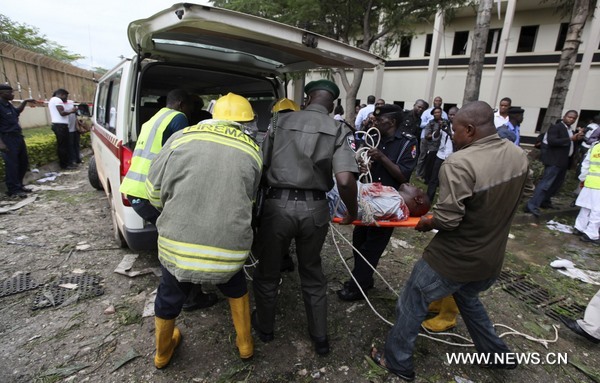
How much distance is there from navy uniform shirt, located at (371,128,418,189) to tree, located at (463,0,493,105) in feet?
16.6

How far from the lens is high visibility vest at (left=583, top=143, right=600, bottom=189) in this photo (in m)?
4.73

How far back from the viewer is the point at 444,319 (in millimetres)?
2688

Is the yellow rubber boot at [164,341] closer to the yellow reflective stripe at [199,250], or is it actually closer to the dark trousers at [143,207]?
the yellow reflective stripe at [199,250]

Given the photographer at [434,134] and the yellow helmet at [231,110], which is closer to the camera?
the yellow helmet at [231,110]

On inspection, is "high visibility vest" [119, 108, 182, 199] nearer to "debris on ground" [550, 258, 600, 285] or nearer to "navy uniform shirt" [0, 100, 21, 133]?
"navy uniform shirt" [0, 100, 21, 133]

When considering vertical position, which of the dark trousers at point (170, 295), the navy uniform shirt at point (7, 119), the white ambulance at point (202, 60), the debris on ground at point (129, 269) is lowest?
the debris on ground at point (129, 269)

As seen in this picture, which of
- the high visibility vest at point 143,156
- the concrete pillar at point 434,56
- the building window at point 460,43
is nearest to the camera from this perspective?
the high visibility vest at point 143,156

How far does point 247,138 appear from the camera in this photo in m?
1.97

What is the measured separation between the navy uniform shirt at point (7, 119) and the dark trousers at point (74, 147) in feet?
7.72

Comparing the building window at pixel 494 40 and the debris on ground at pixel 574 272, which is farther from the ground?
the building window at pixel 494 40

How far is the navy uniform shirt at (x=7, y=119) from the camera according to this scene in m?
4.87

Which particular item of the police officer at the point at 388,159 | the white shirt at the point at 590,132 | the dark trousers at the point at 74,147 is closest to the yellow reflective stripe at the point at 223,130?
the police officer at the point at 388,159

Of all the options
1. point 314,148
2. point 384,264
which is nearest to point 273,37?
point 314,148

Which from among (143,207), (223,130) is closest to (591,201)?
(223,130)
